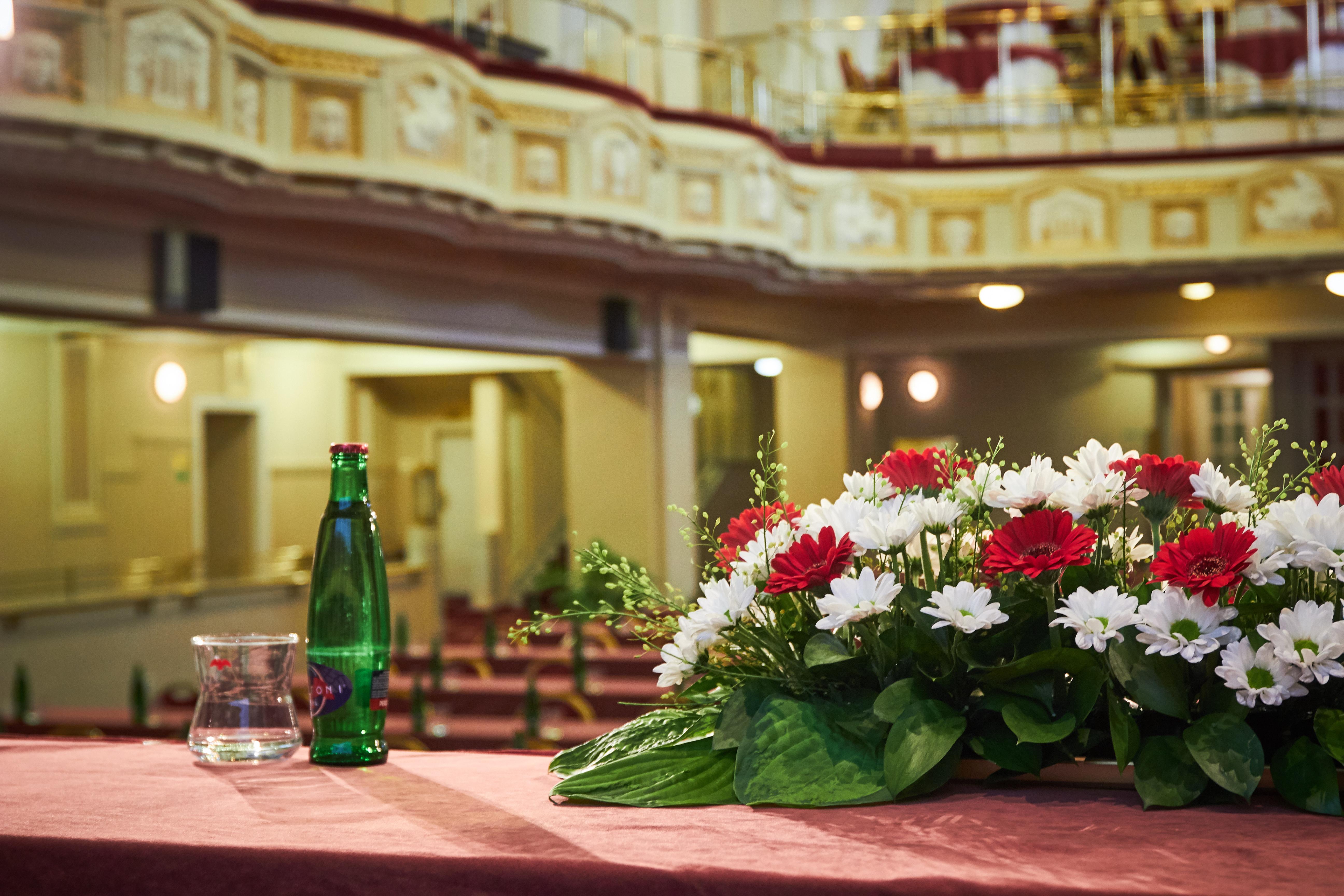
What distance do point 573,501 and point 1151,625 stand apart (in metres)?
10.5

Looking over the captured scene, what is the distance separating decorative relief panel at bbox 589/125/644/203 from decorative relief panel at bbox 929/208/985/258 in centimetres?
320

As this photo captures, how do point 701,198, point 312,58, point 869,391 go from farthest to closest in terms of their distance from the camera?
point 869,391
point 701,198
point 312,58

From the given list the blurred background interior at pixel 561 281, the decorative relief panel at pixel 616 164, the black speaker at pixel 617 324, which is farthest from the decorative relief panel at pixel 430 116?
the black speaker at pixel 617 324

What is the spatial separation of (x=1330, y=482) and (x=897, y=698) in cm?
45

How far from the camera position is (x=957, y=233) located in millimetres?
11148

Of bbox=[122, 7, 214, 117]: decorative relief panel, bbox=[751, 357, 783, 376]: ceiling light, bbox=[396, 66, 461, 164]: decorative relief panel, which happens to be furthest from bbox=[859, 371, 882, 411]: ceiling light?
bbox=[122, 7, 214, 117]: decorative relief panel

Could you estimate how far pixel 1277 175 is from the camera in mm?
10594

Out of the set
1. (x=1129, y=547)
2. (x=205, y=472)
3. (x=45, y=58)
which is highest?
(x=45, y=58)

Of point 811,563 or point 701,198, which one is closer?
point 811,563

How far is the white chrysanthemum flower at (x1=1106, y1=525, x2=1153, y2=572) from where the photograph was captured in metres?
1.35

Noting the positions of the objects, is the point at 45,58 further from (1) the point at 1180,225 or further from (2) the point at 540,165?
(1) the point at 1180,225

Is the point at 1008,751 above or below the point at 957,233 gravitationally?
below

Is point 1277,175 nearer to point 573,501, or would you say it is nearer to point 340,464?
point 573,501

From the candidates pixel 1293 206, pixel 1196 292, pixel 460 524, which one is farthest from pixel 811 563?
pixel 460 524
